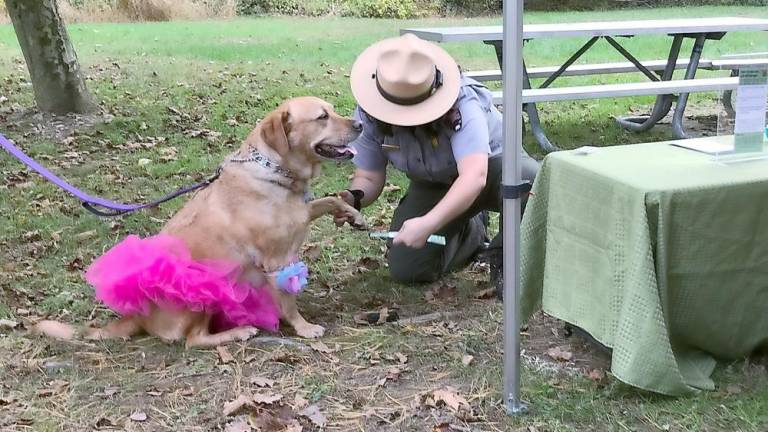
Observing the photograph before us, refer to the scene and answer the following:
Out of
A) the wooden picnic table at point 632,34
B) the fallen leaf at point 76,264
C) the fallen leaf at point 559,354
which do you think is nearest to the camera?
the fallen leaf at point 559,354

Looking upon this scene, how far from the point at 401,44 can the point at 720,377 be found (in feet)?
5.88

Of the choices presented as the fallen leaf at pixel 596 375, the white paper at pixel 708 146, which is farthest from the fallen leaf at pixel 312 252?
the white paper at pixel 708 146

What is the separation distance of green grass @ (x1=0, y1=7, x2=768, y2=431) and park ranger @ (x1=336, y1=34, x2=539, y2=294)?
197 mm

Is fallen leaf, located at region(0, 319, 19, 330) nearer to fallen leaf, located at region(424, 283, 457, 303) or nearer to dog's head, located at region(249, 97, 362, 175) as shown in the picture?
dog's head, located at region(249, 97, 362, 175)

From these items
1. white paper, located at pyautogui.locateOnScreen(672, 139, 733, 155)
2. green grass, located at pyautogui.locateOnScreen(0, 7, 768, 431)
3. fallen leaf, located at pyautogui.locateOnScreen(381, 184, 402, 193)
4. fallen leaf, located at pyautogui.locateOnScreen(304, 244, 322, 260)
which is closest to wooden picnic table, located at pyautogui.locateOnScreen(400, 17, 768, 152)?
green grass, located at pyautogui.locateOnScreen(0, 7, 768, 431)

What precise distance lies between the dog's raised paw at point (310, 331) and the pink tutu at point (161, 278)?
31cm

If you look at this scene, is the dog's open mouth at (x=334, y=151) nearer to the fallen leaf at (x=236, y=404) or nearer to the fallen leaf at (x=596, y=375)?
the fallen leaf at (x=236, y=404)

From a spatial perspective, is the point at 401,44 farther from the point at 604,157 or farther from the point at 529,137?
the point at 529,137

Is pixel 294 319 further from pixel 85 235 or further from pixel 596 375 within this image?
pixel 85 235

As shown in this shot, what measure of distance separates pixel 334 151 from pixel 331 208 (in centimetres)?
27

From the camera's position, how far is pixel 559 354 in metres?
3.09

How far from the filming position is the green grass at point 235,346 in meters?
2.72

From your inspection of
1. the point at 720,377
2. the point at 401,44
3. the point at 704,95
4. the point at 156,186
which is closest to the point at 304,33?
the point at 704,95

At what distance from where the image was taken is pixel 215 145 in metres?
6.69
